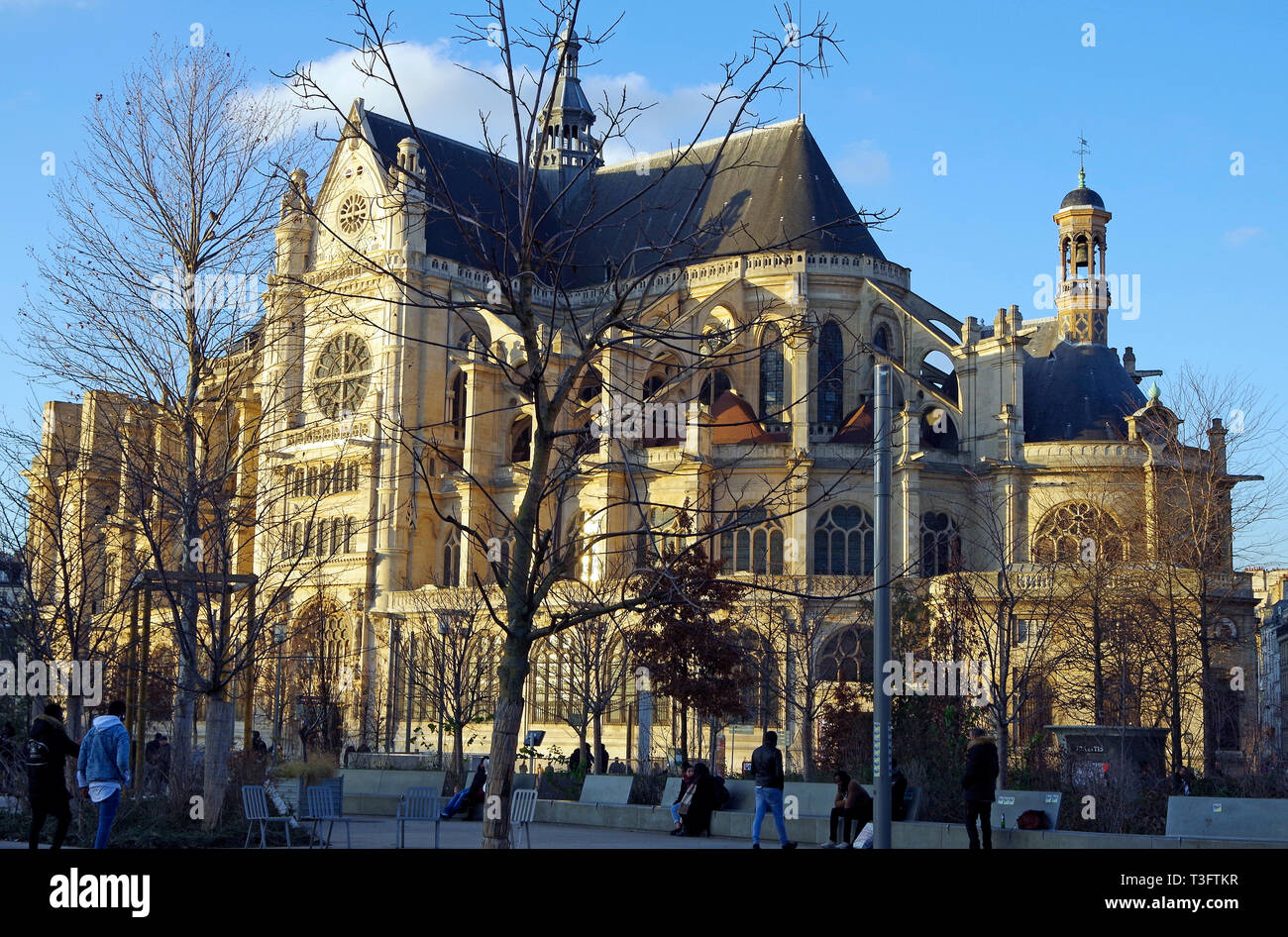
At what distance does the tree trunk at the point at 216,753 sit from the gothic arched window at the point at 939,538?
32.5 metres

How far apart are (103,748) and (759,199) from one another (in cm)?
4726

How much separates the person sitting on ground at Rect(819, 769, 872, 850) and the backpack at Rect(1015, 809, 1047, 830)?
1.87 meters

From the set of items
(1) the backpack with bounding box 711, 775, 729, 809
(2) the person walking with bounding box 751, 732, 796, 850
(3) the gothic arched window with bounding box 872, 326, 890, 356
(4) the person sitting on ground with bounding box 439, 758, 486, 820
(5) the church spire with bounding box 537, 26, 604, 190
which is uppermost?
(5) the church spire with bounding box 537, 26, 604, 190

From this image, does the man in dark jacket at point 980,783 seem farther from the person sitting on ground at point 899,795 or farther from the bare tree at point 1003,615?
the bare tree at point 1003,615

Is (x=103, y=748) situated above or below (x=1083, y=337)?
below

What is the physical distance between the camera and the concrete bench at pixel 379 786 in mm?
27984

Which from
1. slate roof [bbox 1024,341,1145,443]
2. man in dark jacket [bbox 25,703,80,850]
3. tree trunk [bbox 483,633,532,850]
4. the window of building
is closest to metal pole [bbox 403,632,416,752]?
the window of building

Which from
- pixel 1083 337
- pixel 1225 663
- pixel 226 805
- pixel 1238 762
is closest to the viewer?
pixel 226 805

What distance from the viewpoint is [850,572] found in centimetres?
4984

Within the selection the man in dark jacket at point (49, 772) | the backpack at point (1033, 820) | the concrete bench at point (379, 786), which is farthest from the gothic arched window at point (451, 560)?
the man in dark jacket at point (49, 772)

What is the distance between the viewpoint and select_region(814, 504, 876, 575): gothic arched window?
5034cm

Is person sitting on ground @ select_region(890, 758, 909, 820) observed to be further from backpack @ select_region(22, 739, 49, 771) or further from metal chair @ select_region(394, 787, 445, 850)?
backpack @ select_region(22, 739, 49, 771)
